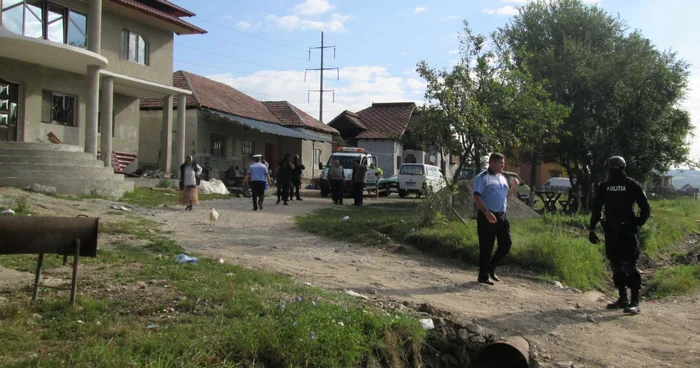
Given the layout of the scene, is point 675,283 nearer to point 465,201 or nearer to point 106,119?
point 465,201

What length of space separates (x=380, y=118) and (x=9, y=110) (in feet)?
98.2

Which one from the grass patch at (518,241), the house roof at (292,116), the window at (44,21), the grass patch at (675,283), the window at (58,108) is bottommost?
the grass patch at (675,283)

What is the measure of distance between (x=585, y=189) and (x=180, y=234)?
16519mm

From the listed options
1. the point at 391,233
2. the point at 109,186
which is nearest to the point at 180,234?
the point at 391,233

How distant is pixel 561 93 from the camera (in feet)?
68.1

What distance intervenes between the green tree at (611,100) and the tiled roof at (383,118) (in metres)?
20.4

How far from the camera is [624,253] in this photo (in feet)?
24.2

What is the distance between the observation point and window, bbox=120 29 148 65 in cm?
A: 2198

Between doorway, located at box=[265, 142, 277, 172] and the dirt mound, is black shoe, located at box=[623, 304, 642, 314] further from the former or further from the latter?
doorway, located at box=[265, 142, 277, 172]

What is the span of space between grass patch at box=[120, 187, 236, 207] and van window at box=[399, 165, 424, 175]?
983 cm

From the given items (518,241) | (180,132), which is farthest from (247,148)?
(518,241)

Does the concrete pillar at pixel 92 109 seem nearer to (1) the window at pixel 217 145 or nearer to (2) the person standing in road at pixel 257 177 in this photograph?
(2) the person standing in road at pixel 257 177

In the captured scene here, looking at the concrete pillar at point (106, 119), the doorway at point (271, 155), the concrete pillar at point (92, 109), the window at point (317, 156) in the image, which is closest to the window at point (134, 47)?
the concrete pillar at point (106, 119)

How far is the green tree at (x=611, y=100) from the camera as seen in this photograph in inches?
793
